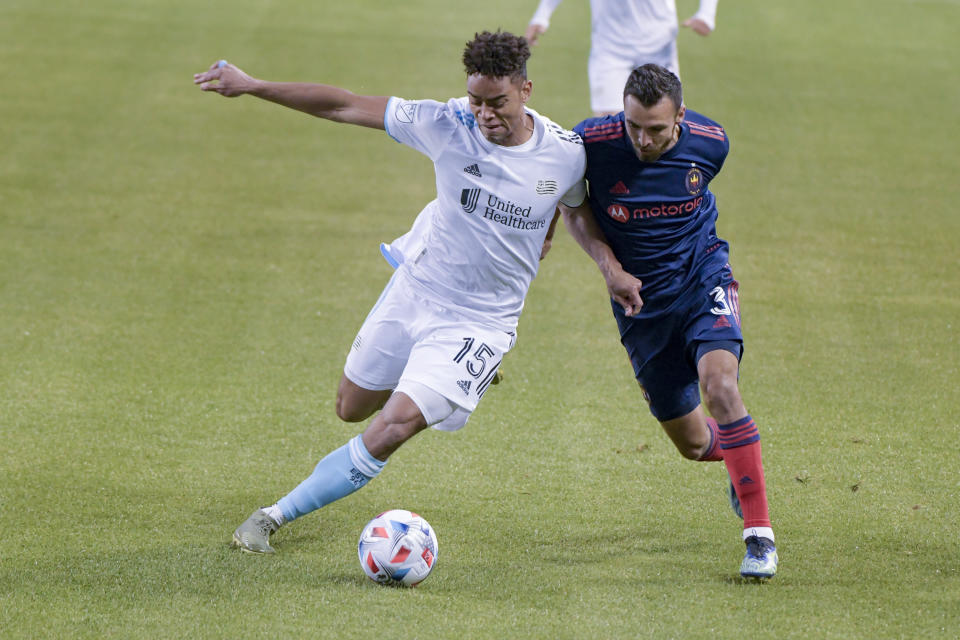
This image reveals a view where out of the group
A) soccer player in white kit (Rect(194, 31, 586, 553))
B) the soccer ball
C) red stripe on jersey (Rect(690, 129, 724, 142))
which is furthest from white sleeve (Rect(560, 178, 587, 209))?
the soccer ball

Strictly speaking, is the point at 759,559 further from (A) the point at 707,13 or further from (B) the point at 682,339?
(A) the point at 707,13

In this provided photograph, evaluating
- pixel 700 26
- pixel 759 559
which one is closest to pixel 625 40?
pixel 700 26

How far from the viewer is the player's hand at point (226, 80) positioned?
5102 millimetres

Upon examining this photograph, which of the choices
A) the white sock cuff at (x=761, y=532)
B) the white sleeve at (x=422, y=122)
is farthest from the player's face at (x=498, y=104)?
the white sock cuff at (x=761, y=532)

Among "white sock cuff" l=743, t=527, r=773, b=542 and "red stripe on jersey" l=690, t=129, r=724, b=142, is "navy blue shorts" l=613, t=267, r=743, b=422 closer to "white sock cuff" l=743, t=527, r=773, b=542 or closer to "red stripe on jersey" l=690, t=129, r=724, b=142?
"red stripe on jersey" l=690, t=129, r=724, b=142

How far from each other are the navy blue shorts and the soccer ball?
1.38 meters

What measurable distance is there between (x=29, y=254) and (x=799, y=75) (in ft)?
36.3

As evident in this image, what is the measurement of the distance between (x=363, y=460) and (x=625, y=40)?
7.17 m

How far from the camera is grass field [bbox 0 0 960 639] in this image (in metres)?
5.01

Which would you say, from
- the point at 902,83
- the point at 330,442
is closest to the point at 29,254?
the point at 330,442

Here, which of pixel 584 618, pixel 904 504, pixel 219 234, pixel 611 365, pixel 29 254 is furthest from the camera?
pixel 219 234

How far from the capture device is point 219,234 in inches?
412

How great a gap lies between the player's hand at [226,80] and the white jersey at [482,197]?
63cm

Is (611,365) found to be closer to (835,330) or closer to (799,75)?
(835,330)
